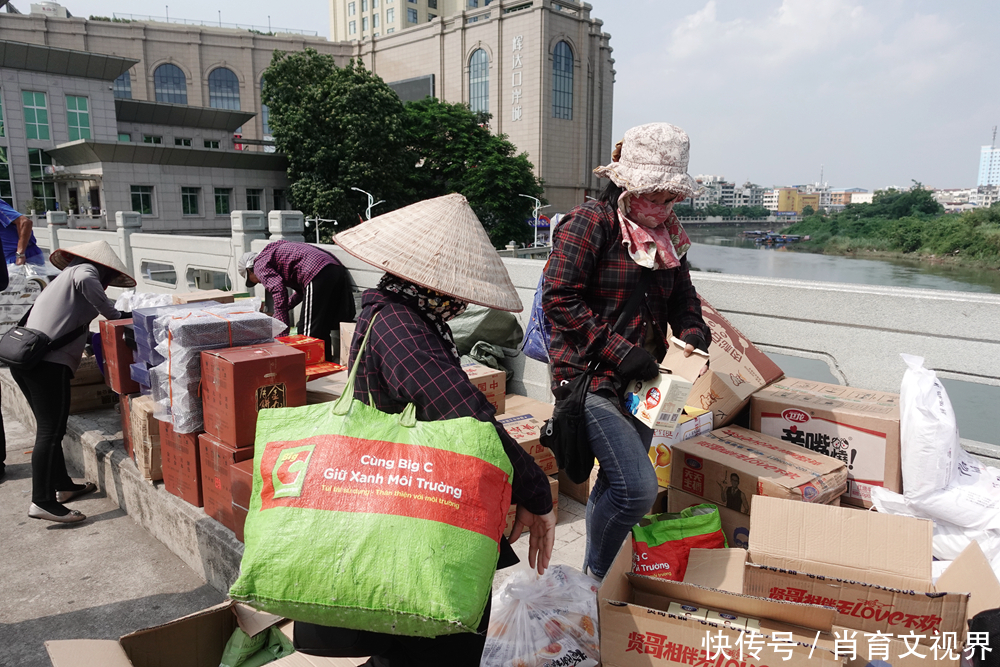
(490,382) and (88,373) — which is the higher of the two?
(490,382)

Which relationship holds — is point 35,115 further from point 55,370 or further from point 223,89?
point 55,370

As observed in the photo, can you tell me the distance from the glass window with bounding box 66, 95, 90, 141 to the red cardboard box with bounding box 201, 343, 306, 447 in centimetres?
4079

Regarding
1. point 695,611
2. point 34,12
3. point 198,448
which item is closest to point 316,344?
point 198,448

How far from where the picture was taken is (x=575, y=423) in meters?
2.24

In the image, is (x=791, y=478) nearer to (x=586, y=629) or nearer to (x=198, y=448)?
(x=586, y=629)

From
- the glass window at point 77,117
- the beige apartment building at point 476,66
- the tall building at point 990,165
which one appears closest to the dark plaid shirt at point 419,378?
the glass window at point 77,117

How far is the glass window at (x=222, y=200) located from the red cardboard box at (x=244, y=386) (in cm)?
3760

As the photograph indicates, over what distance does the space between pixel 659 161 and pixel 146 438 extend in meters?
3.22

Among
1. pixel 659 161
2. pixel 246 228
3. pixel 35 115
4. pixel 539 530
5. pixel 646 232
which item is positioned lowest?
pixel 539 530

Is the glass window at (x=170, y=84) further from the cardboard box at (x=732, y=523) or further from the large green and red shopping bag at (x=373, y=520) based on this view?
the large green and red shopping bag at (x=373, y=520)

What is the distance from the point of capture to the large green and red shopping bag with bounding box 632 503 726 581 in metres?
2.48

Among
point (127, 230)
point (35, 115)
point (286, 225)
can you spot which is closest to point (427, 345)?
point (286, 225)

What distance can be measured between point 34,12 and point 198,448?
6410 cm

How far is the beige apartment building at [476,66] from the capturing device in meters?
52.5
